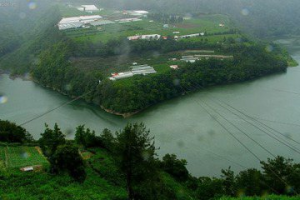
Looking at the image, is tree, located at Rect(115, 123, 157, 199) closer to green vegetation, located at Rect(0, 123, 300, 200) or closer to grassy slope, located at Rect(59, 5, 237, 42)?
green vegetation, located at Rect(0, 123, 300, 200)

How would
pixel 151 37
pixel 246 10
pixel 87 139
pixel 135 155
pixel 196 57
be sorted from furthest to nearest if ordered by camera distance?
pixel 246 10
pixel 151 37
pixel 196 57
pixel 87 139
pixel 135 155

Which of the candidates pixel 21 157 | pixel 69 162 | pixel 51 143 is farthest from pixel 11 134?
pixel 69 162

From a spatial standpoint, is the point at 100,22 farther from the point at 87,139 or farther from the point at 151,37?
the point at 87,139

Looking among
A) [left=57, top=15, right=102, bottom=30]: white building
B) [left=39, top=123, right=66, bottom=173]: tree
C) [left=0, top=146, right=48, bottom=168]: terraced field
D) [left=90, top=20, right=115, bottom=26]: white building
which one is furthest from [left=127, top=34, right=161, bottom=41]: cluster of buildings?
[left=39, top=123, right=66, bottom=173]: tree

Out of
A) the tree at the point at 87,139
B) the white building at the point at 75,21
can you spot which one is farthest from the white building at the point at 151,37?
the tree at the point at 87,139

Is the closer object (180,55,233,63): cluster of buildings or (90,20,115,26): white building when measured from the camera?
(180,55,233,63): cluster of buildings

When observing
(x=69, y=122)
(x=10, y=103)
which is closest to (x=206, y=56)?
(x=69, y=122)
